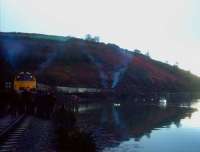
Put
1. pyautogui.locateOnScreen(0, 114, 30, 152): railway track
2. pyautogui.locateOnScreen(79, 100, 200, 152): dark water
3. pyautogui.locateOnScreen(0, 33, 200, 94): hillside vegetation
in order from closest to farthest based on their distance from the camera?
pyautogui.locateOnScreen(0, 114, 30, 152): railway track → pyautogui.locateOnScreen(79, 100, 200, 152): dark water → pyautogui.locateOnScreen(0, 33, 200, 94): hillside vegetation

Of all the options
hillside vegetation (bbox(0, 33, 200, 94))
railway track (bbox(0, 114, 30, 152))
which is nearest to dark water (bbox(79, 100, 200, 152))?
railway track (bbox(0, 114, 30, 152))

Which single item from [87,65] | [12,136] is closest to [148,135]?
[12,136]

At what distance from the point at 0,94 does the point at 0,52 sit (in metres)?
67.7

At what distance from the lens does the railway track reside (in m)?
17.4

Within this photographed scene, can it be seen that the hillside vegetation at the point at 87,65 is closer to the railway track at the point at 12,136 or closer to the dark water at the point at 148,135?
the dark water at the point at 148,135

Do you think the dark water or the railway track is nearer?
the railway track

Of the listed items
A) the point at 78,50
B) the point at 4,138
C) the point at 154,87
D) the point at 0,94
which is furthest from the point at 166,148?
the point at 78,50

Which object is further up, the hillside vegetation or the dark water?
the hillside vegetation

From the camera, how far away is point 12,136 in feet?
68.1

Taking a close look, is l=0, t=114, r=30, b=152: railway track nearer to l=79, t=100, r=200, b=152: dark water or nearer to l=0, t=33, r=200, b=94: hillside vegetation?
l=79, t=100, r=200, b=152: dark water

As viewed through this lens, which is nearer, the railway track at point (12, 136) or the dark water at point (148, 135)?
the railway track at point (12, 136)

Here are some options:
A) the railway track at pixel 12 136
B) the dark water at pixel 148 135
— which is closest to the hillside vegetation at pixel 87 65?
the dark water at pixel 148 135

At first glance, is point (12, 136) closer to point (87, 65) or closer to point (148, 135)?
point (148, 135)

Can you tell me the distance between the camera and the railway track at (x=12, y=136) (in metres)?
17.4
